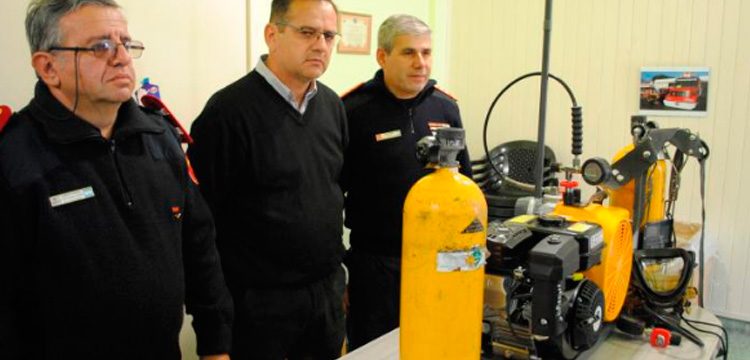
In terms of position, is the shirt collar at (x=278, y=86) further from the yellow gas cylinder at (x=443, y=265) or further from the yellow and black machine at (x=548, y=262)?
the yellow gas cylinder at (x=443, y=265)

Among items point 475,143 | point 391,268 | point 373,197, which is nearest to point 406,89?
point 373,197

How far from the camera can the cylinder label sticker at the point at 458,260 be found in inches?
43.5

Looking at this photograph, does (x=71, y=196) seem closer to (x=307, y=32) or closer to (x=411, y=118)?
(x=307, y=32)

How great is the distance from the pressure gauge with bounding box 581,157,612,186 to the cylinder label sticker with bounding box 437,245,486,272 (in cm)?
51

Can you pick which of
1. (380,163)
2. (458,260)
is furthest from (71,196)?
(380,163)

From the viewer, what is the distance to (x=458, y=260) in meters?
1.11

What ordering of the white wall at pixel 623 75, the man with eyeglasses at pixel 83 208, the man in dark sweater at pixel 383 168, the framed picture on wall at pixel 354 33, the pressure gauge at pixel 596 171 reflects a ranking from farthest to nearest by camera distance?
the white wall at pixel 623 75, the framed picture on wall at pixel 354 33, the man in dark sweater at pixel 383 168, the pressure gauge at pixel 596 171, the man with eyeglasses at pixel 83 208

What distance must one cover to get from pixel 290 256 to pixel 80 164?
0.72m

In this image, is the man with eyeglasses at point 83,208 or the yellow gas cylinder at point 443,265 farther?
the man with eyeglasses at point 83,208

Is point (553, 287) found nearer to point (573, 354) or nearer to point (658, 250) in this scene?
point (573, 354)

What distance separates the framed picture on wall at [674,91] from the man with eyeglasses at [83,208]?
2.88 metres

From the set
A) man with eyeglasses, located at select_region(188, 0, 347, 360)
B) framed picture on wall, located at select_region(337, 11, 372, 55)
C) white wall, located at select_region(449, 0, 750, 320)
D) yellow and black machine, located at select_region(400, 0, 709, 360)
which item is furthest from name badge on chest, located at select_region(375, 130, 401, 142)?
white wall, located at select_region(449, 0, 750, 320)

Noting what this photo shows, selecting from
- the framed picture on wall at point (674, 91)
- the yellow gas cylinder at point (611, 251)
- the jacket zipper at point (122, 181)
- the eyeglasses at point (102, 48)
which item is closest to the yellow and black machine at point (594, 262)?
the yellow gas cylinder at point (611, 251)

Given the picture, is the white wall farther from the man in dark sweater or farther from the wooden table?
the wooden table
